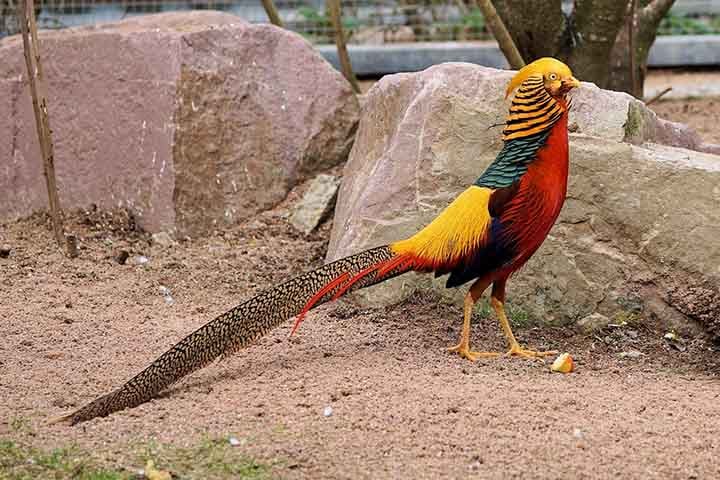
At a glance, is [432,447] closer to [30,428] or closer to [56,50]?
[30,428]

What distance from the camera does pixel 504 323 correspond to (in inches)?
165

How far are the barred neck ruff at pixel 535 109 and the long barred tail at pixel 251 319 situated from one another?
24.8 inches

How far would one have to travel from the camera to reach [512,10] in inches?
243

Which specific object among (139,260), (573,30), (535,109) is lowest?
(139,260)

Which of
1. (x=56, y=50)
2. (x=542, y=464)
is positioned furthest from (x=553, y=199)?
(x=56, y=50)

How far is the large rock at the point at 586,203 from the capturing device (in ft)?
14.5

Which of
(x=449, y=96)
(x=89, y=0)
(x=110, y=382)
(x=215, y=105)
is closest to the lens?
(x=110, y=382)

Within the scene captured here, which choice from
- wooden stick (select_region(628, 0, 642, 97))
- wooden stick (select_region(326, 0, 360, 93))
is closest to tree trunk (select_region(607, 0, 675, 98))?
wooden stick (select_region(628, 0, 642, 97))

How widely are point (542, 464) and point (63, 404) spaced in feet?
5.14

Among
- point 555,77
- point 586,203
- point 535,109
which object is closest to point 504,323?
point 586,203

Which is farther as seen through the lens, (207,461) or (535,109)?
(535,109)

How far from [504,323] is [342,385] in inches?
29.5

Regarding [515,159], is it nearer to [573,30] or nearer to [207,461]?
[207,461]

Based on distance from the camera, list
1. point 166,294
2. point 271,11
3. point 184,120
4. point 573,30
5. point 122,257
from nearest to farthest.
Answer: point 166,294 → point 122,257 → point 184,120 → point 573,30 → point 271,11
